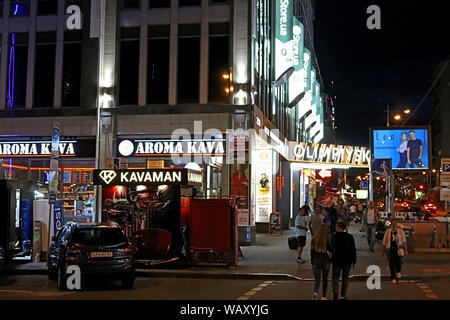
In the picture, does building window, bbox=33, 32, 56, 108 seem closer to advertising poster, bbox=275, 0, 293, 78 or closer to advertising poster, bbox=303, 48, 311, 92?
advertising poster, bbox=275, 0, 293, 78

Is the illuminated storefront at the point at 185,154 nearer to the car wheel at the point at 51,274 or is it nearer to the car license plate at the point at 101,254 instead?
the car wheel at the point at 51,274

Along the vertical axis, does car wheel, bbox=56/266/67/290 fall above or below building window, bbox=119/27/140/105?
below

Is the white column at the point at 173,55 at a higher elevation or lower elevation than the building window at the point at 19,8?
lower

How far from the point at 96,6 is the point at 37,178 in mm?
8955

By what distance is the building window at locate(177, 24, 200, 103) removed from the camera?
2600 cm

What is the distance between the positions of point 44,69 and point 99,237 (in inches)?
648

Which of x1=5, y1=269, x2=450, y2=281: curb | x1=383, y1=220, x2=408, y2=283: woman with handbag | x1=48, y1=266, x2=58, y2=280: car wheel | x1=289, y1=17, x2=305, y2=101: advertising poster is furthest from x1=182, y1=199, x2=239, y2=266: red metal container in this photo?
x1=289, y1=17, x2=305, y2=101: advertising poster

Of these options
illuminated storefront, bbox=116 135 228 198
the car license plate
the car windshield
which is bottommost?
the car license plate

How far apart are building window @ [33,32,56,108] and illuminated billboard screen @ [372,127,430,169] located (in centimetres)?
1574

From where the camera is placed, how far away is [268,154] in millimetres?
28844

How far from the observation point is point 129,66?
26.7 m

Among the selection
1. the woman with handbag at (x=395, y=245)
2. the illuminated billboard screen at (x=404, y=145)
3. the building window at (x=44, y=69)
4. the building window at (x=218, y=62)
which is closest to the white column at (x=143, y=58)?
the building window at (x=218, y=62)

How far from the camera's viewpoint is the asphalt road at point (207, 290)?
11922mm

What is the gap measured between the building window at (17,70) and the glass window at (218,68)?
9156 mm
